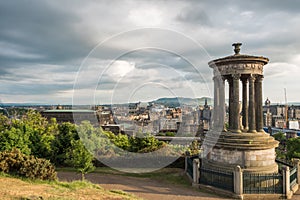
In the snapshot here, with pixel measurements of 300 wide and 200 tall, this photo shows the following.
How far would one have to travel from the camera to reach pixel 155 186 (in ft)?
57.9

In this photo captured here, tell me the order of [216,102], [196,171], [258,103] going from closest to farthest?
[196,171], [258,103], [216,102]

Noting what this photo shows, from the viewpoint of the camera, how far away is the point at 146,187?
1736 centimetres

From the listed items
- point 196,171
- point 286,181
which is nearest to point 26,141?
point 196,171

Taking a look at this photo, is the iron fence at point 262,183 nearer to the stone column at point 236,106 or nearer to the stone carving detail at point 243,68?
the stone column at point 236,106

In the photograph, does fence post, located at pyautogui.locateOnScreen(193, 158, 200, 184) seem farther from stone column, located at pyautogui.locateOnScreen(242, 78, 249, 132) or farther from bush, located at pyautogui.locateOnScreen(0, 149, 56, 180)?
bush, located at pyautogui.locateOnScreen(0, 149, 56, 180)

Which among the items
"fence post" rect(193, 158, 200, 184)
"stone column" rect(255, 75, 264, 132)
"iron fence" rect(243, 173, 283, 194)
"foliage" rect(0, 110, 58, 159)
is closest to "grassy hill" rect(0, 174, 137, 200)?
"fence post" rect(193, 158, 200, 184)

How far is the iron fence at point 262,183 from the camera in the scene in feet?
49.9

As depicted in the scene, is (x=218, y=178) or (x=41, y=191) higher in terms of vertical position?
(x=41, y=191)

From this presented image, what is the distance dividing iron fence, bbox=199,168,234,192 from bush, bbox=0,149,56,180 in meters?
9.63

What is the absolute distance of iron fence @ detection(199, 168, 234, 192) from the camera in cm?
1562

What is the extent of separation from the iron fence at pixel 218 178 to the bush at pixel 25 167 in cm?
963

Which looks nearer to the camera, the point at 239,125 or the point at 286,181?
the point at 286,181

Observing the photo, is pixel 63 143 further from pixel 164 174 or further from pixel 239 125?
pixel 239 125

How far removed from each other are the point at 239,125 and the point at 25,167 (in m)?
14.3
